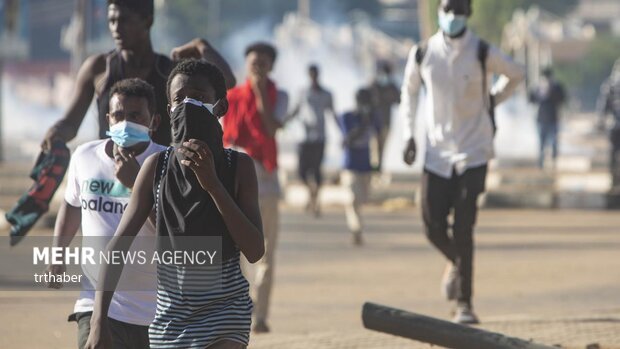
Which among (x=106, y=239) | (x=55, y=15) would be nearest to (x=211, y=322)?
(x=106, y=239)

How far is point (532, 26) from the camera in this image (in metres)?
86.9

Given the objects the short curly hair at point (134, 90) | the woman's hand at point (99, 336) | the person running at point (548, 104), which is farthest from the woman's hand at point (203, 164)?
the person running at point (548, 104)

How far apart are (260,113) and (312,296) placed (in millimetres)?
2032

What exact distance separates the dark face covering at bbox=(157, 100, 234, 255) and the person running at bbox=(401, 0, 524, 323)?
4479 mm

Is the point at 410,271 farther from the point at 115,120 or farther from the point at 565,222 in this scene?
the point at 115,120

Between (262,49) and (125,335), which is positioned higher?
(262,49)

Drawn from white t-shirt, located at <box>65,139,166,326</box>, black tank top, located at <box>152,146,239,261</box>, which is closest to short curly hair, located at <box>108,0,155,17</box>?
white t-shirt, located at <box>65,139,166,326</box>

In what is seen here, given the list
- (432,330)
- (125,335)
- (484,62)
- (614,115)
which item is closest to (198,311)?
(125,335)

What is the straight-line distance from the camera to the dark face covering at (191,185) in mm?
5133

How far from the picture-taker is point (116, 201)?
19.3ft

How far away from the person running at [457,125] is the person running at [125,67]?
8.12 ft

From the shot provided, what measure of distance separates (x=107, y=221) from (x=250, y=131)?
4391 millimetres

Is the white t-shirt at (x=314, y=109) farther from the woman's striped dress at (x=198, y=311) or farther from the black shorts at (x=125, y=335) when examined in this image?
the woman's striped dress at (x=198, y=311)

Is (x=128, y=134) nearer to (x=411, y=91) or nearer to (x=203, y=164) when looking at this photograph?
(x=203, y=164)
